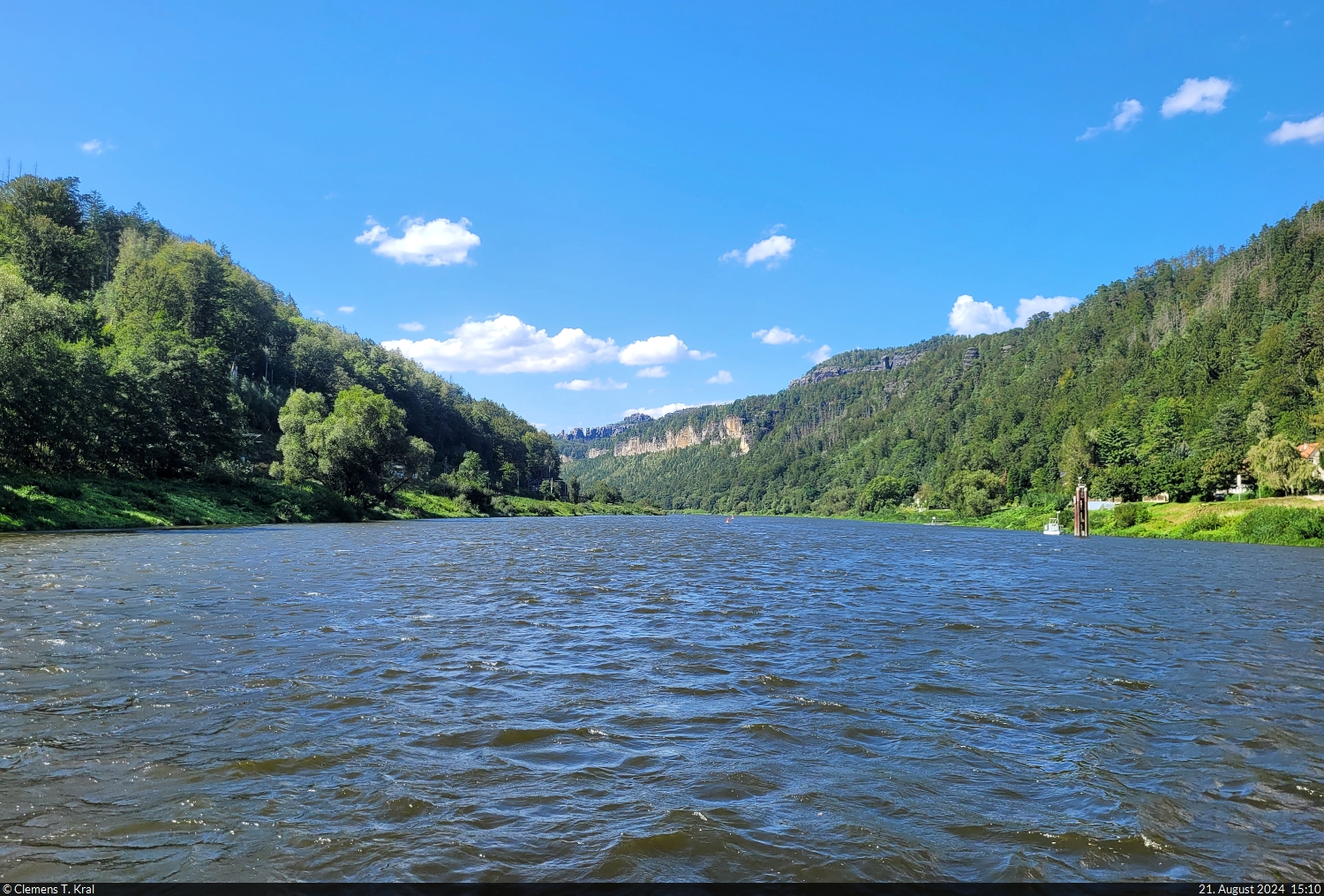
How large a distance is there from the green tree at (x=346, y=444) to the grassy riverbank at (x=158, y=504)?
14.2 feet

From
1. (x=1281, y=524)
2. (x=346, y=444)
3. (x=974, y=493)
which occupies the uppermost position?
(x=346, y=444)

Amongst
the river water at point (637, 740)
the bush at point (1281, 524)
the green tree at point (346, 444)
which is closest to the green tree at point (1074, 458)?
the bush at point (1281, 524)

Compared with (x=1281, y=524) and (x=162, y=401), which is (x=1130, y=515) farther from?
(x=162, y=401)

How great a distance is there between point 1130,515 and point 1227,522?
1853cm

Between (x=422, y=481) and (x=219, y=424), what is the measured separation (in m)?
72.3

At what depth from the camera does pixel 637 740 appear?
29.9ft

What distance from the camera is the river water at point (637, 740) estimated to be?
6.11m

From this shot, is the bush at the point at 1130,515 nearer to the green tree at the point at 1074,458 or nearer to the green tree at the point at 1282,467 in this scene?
the green tree at the point at 1282,467

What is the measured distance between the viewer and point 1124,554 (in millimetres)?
52812

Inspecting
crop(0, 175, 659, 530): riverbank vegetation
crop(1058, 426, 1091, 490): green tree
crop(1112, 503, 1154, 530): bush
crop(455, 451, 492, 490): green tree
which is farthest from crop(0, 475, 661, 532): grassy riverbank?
crop(1058, 426, 1091, 490): green tree

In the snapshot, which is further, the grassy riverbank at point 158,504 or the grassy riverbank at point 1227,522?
the grassy riverbank at point 1227,522

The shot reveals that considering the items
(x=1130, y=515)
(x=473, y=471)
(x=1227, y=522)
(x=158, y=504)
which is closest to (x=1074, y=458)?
(x=1130, y=515)

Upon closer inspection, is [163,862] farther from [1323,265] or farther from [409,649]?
[1323,265]

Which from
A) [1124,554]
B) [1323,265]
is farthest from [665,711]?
[1323,265]
